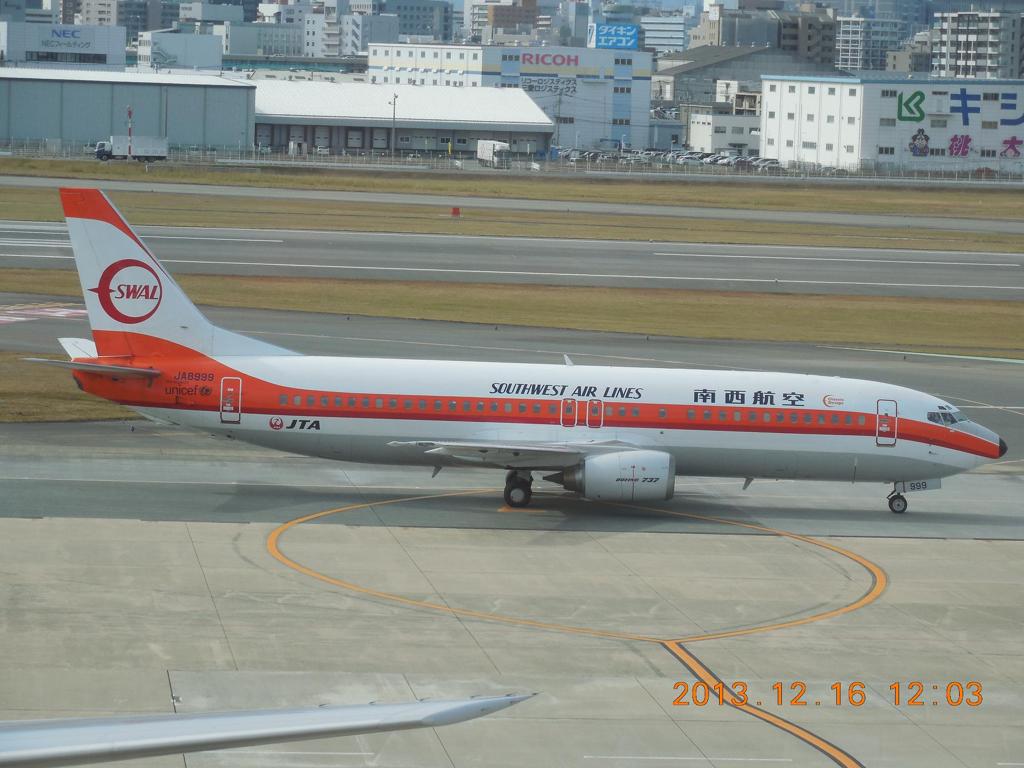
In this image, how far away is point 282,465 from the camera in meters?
43.5

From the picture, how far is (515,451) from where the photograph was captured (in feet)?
122

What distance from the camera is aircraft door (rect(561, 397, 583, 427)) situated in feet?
126

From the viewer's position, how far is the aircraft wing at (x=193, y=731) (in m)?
8.43

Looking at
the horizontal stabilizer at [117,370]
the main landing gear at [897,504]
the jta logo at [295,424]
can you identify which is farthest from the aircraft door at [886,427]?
the horizontal stabilizer at [117,370]

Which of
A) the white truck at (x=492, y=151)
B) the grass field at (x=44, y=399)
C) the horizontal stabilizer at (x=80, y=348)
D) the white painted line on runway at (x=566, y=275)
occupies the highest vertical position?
the white truck at (x=492, y=151)

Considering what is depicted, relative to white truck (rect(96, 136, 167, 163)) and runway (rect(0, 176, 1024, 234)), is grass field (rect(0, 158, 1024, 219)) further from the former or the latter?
white truck (rect(96, 136, 167, 163))

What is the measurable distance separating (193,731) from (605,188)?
477 ft

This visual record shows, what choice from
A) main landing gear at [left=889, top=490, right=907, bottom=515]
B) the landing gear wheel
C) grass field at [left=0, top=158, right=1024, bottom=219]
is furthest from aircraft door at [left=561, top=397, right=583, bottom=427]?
grass field at [left=0, top=158, right=1024, bottom=219]

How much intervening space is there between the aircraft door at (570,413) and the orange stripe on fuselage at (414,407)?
0.18ft

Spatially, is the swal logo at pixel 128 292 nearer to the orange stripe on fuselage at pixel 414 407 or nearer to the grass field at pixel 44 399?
the orange stripe on fuselage at pixel 414 407

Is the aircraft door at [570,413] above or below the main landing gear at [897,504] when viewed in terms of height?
above

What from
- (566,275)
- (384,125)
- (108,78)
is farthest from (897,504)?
(384,125)

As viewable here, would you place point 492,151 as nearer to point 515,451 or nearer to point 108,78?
point 108,78

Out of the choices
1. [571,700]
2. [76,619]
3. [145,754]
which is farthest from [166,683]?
[145,754]
